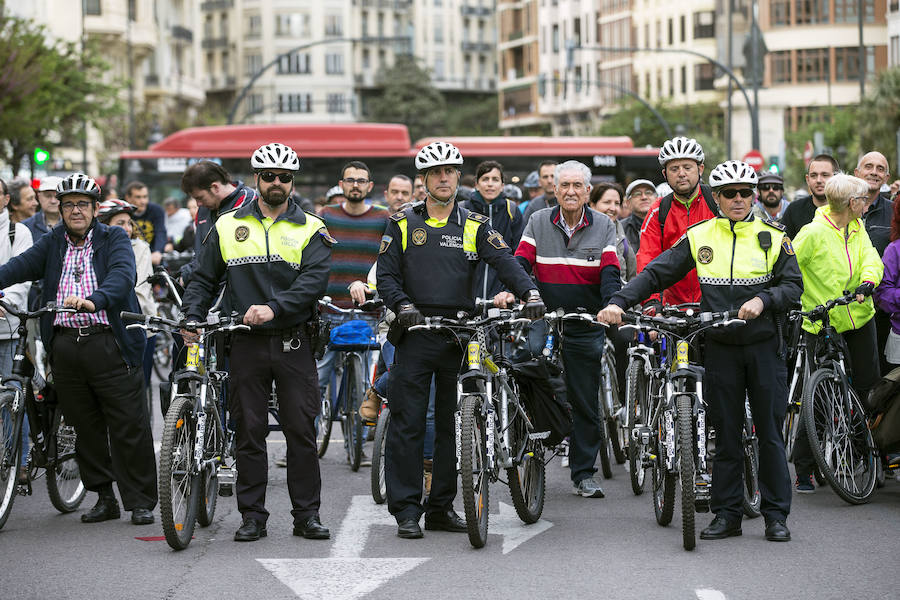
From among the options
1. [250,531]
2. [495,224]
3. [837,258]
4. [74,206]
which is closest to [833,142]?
[495,224]

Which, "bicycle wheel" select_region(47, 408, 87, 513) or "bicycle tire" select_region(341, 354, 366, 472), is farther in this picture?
"bicycle tire" select_region(341, 354, 366, 472)

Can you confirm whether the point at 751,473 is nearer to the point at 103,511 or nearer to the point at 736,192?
the point at 736,192

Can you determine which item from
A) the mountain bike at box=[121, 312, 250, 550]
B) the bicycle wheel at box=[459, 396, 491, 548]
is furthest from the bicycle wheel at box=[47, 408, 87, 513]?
the bicycle wheel at box=[459, 396, 491, 548]

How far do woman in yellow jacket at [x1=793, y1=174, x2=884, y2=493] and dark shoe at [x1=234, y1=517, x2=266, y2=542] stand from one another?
3616 millimetres

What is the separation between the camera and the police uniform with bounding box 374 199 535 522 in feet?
30.5

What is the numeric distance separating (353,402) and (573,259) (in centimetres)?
246

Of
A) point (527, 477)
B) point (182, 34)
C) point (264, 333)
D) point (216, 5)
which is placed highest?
point (216, 5)

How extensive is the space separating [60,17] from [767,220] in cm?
6109

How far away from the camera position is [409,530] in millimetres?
9234

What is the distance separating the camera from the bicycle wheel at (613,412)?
38.4ft

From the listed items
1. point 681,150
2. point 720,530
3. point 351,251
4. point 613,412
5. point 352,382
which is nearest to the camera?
point 720,530

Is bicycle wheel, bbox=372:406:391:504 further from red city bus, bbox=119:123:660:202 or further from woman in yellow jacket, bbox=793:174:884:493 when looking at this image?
red city bus, bbox=119:123:660:202

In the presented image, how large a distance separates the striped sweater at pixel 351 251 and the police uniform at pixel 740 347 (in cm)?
385

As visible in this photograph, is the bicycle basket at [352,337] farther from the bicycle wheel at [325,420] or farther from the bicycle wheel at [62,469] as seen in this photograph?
the bicycle wheel at [62,469]
